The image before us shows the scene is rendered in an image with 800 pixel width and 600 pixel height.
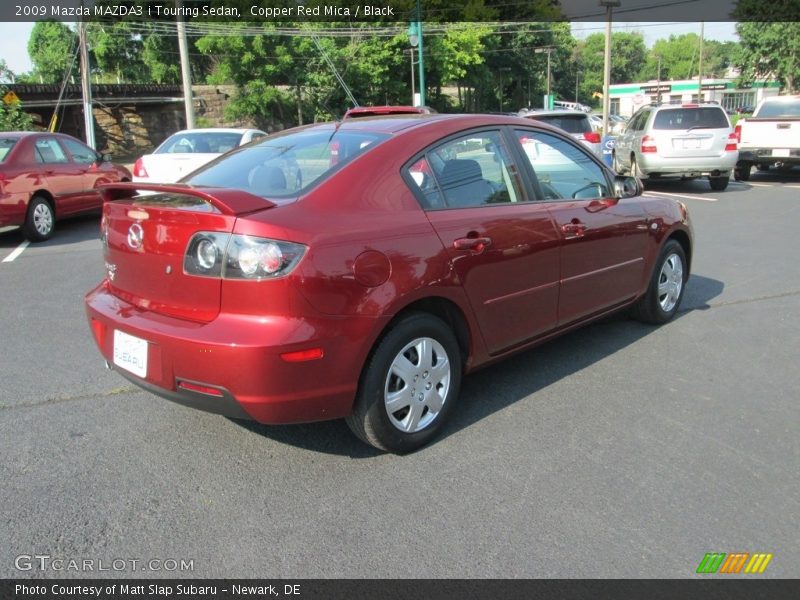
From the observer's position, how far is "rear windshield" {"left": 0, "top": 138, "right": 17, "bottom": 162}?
29.9 feet

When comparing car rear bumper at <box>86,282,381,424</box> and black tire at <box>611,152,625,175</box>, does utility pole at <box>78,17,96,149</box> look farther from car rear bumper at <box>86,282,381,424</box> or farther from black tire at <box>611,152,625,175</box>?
car rear bumper at <box>86,282,381,424</box>

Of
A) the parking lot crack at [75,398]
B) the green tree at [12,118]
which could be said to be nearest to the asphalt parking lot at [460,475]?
the parking lot crack at [75,398]

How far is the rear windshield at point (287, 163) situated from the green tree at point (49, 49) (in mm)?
60726

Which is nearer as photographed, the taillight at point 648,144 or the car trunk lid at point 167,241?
the car trunk lid at point 167,241

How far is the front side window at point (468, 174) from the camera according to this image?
348cm

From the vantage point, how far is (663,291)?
17.5ft

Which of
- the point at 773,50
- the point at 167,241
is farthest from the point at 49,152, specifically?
the point at 773,50

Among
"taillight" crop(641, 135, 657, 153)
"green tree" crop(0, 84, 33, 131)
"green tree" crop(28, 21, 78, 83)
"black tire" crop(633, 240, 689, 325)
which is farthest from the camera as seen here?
"green tree" crop(28, 21, 78, 83)

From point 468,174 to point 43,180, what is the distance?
314 inches

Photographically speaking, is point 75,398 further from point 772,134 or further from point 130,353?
point 772,134

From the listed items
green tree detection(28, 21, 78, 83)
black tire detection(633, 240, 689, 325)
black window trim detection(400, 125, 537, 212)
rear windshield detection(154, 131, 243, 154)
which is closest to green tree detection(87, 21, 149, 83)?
green tree detection(28, 21, 78, 83)

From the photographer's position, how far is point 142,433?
360cm

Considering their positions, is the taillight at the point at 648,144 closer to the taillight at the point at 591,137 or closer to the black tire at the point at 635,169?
the black tire at the point at 635,169

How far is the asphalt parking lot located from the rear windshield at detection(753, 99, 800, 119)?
12.3 m
